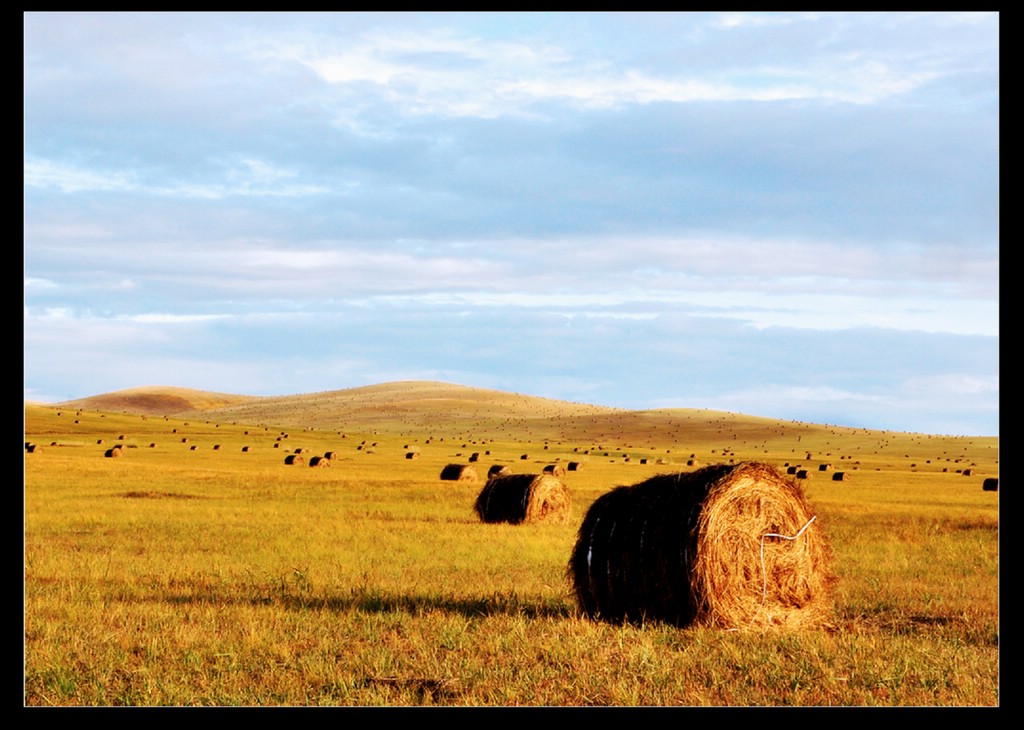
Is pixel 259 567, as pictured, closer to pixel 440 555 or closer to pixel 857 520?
pixel 440 555

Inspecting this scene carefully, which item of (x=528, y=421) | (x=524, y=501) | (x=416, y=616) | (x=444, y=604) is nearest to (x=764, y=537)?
(x=444, y=604)

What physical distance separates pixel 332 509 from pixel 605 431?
4916 inches

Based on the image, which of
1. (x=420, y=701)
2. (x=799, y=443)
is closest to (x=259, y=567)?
(x=420, y=701)

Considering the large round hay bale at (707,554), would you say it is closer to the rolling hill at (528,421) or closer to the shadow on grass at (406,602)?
the shadow on grass at (406,602)

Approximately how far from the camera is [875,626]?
1245 centimetres

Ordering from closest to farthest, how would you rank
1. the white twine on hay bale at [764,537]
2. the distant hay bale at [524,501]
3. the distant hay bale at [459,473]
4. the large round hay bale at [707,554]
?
the large round hay bale at [707,554]
the white twine on hay bale at [764,537]
the distant hay bale at [524,501]
the distant hay bale at [459,473]

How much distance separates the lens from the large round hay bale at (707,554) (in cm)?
1206

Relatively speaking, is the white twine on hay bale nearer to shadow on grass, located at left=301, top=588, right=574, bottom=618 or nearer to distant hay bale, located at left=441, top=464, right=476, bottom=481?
shadow on grass, located at left=301, top=588, right=574, bottom=618

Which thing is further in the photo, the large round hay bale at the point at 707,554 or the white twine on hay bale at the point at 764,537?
the white twine on hay bale at the point at 764,537

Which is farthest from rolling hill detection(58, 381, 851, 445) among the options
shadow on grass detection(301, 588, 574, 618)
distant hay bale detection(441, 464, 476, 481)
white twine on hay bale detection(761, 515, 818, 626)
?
white twine on hay bale detection(761, 515, 818, 626)

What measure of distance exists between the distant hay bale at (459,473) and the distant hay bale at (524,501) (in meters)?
17.2

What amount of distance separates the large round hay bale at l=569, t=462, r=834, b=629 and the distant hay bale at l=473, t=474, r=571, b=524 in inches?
527

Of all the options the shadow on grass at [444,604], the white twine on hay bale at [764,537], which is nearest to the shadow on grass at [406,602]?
the shadow on grass at [444,604]

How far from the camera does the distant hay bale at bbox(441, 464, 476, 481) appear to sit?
4456 cm
